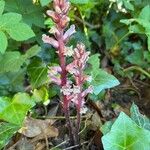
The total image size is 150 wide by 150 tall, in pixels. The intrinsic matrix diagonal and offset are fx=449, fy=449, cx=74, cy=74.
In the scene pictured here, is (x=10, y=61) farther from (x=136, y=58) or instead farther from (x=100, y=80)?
(x=136, y=58)

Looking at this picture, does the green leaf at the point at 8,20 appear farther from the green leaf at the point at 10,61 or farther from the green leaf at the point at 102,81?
the green leaf at the point at 102,81

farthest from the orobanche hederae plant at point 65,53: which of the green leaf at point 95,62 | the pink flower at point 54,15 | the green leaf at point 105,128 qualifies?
the green leaf at point 95,62

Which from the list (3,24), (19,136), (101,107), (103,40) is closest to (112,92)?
(101,107)

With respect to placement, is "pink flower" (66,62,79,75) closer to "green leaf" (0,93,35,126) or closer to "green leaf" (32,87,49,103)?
"green leaf" (0,93,35,126)

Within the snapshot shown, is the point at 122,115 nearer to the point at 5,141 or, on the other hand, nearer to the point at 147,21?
the point at 5,141

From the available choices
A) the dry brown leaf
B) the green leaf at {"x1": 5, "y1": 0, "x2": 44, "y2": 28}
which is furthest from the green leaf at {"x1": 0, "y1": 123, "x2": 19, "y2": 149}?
the green leaf at {"x1": 5, "y1": 0, "x2": 44, "y2": 28}

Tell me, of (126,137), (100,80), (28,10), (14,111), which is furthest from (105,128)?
(28,10)
